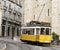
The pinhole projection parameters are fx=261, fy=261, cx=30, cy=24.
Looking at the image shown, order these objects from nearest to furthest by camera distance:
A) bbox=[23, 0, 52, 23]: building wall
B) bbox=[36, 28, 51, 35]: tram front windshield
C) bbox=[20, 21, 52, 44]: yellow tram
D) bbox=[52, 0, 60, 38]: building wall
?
bbox=[20, 21, 52, 44]: yellow tram → bbox=[36, 28, 51, 35]: tram front windshield → bbox=[52, 0, 60, 38]: building wall → bbox=[23, 0, 52, 23]: building wall

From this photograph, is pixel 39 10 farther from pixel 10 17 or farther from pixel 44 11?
pixel 10 17

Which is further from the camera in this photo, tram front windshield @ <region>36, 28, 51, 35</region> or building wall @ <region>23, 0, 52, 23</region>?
building wall @ <region>23, 0, 52, 23</region>

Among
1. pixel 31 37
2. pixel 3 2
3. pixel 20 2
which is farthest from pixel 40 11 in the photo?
pixel 31 37

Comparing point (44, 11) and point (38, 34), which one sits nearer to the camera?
point (38, 34)

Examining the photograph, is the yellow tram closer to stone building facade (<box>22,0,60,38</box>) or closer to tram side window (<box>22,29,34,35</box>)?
tram side window (<box>22,29,34,35</box>)

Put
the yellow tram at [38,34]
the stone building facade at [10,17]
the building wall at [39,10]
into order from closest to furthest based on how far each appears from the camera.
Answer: the yellow tram at [38,34] < the building wall at [39,10] < the stone building facade at [10,17]

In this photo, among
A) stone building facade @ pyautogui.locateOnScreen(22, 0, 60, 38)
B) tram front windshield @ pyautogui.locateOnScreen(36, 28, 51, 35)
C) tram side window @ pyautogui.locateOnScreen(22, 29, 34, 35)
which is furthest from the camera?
stone building facade @ pyautogui.locateOnScreen(22, 0, 60, 38)

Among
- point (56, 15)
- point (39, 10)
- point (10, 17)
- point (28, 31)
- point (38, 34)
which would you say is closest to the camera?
point (38, 34)

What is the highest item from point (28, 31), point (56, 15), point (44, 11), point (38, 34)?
point (44, 11)

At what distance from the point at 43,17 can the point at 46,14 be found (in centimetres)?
98

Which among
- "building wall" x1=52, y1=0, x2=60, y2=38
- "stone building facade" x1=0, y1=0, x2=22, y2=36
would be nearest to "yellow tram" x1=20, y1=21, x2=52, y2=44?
"building wall" x1=52, y1=0, x2=60, y2=38

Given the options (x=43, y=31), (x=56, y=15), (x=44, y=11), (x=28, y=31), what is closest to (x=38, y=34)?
(x=43, y=31)

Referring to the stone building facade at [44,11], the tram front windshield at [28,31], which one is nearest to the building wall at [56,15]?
the stone building facade at [44,11]

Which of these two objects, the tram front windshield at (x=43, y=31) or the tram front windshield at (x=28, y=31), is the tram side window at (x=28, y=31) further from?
the tram front windshield at (x=43, y=31)
